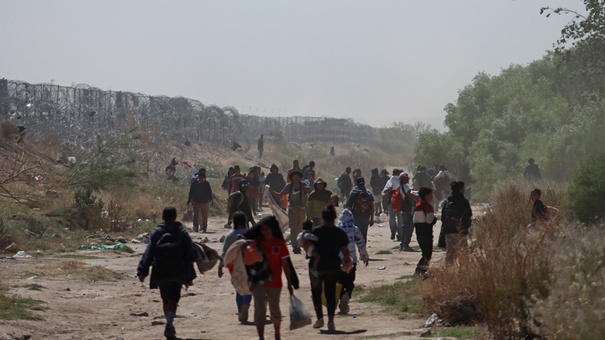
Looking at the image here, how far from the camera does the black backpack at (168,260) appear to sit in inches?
517

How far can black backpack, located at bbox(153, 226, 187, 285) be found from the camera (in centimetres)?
1313

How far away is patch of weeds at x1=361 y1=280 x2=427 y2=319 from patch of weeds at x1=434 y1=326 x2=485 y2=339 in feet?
4.82

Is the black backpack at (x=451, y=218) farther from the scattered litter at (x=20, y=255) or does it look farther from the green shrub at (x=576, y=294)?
the scattered litter at (x=20, y=255)

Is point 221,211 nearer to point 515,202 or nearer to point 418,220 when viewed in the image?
point 515,202

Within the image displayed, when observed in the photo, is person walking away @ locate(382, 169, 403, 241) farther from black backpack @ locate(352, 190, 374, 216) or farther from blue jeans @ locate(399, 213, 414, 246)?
black backpack @ locate(352, 190, 374, 216)

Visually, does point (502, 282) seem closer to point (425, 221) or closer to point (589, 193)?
point (425, 221)

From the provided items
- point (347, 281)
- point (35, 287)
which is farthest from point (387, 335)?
point (35, 287)

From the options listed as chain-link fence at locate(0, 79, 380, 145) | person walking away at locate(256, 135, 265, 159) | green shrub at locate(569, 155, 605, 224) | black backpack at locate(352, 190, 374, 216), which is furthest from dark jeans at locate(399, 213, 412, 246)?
person walking away at locate(256, 135, 265, 159)

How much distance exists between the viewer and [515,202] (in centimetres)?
2522

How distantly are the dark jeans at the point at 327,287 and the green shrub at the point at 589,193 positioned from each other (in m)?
10.6

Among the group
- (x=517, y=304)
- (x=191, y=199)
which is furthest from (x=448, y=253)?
(x=191, y=199)

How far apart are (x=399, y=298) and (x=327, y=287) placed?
2.76 m

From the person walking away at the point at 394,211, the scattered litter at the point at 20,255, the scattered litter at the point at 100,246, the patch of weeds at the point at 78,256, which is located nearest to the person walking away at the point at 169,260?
the scattered litter at the point at 20,255

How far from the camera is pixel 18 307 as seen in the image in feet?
50.9
